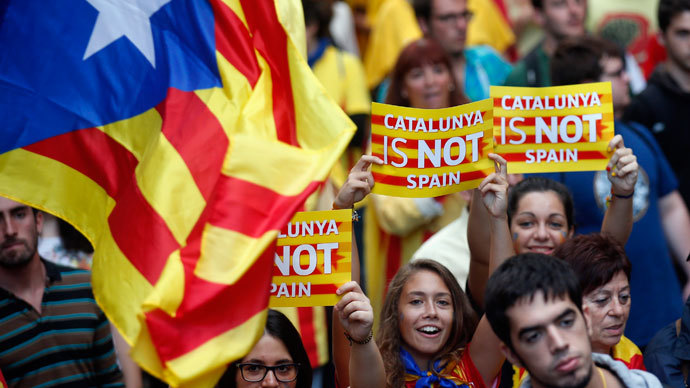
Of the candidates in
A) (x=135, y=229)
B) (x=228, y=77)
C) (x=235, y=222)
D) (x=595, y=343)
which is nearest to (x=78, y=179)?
(x=135, y=229)

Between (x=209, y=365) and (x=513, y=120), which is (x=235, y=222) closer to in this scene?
(x=209, y=365)

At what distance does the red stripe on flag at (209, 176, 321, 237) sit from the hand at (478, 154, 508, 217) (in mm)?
877

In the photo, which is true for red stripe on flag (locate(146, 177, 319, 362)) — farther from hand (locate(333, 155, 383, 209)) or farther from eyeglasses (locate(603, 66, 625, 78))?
eyeglasses (locate(603, 66, 625, 78))

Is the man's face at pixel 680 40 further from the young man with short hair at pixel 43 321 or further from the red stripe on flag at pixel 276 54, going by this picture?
the young man with short hair at pixel 43 321

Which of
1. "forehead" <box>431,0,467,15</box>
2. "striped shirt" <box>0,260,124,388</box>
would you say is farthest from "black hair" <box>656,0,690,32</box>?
"striped shirt" <box>0,260,124,388</box>

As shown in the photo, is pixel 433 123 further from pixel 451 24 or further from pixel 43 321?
pixel 451 24

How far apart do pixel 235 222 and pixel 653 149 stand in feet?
10.1

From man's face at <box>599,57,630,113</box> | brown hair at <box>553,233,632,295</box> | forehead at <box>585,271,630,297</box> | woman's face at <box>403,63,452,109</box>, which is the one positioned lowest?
forehead at <box>585,271,630,297</box>

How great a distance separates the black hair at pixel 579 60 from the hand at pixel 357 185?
6.21 feet

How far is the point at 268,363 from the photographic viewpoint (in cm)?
474

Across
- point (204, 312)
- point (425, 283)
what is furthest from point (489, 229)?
point (204, 312)

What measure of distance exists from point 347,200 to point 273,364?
0.78 metres

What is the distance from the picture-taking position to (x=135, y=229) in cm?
452

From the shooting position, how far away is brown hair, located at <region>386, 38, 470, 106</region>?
707 cm
